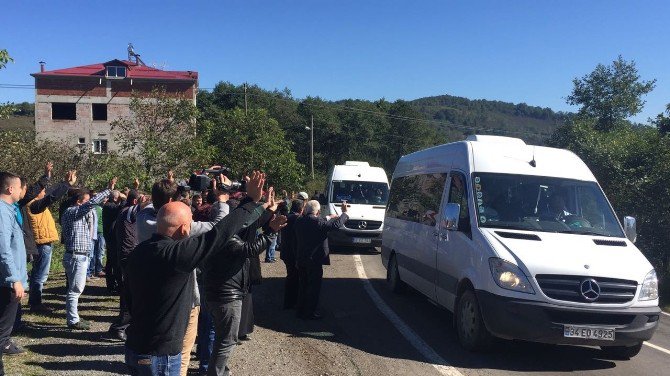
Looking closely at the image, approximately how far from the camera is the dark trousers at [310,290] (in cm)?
820

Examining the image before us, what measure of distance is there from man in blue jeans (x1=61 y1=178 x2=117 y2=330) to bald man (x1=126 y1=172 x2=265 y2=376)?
3.78 metres

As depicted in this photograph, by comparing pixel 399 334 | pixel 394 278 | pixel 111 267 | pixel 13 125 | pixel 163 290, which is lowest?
pixel 399 334

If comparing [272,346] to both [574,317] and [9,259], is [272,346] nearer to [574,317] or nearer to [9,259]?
[9,259]

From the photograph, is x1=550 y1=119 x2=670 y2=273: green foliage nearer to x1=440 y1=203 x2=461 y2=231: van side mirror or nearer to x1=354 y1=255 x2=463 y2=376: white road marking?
x1=354 y1=255 x2=463 y2=376: white road marking

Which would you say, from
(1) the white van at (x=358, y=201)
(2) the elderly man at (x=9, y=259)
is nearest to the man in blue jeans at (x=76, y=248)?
(2) the elderly man at (x=9, y=259)

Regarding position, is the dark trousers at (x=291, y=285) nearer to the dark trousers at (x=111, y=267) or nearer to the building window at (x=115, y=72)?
the dark trousers at (x=111, y=267)

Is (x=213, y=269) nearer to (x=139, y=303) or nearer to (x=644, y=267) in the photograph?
(x=139, y=303)

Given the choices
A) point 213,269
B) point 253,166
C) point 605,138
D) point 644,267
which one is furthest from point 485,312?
point 253,166

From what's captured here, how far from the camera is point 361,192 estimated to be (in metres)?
17.4

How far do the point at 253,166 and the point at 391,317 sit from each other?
25188 millimetres

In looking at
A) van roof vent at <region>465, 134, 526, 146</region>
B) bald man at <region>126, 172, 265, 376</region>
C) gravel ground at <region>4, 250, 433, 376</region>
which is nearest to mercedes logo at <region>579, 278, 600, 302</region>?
gravel ground at <region>4, 250, 433, 376</region>

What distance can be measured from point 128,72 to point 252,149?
24781 millimetres

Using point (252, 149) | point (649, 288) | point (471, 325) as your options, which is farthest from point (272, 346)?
point (252, 149)

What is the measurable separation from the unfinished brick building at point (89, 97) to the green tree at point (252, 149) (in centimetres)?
1830
